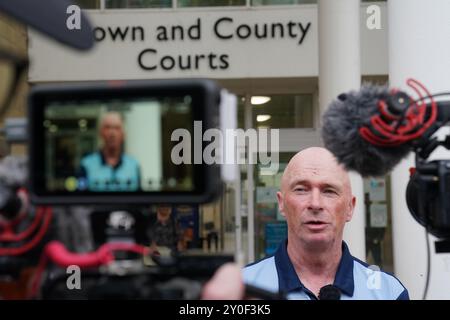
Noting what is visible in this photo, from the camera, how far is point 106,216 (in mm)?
770

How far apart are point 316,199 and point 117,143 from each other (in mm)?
761

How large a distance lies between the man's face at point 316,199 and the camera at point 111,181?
0.62 metres

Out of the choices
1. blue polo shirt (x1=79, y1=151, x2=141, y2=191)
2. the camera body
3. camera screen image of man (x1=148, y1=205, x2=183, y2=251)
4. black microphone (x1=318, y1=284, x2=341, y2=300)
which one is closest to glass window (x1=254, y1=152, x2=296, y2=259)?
black microphone (x1=318, y1=284, x2=341, y2=300)

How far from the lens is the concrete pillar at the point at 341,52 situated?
2.86m

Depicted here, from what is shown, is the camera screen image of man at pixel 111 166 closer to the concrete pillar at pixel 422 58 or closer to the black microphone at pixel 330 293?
the concrete pillar at pixel 422 58

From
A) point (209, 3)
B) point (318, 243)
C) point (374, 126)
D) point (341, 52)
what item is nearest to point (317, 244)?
point (318, 243)

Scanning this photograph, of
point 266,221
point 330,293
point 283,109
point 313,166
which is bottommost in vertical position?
point 266,221

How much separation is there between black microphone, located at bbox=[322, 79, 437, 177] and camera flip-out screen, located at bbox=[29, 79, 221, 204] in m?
0.26

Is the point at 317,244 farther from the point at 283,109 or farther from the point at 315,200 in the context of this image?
the point at 283,109

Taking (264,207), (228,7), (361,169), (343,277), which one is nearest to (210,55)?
(228,7)

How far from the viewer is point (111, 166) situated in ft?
2.37

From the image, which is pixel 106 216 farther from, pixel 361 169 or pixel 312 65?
pixel 312 65

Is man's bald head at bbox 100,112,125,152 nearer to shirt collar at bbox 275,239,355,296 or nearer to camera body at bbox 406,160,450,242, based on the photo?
camera body at bbox 406,160,450,242

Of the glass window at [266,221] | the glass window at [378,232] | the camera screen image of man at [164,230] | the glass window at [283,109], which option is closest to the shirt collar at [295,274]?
the camera screen image of man at [164,230]
